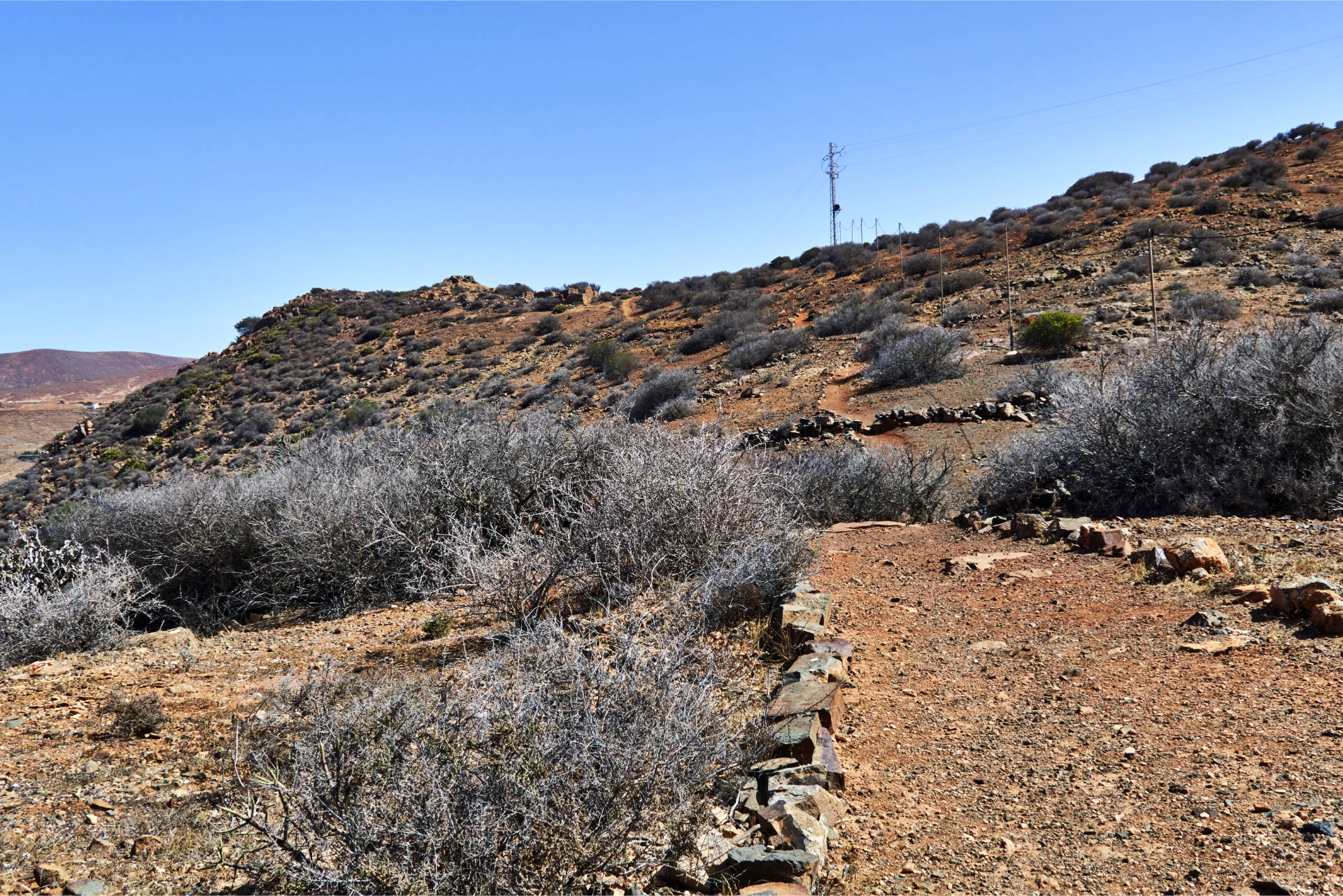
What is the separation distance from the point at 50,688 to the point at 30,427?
195 feet

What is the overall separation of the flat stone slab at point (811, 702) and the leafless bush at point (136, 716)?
11.6 ft

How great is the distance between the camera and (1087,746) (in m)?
3.68

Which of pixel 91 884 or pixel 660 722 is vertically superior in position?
pixel 660 722

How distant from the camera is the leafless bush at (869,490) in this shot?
10.5m

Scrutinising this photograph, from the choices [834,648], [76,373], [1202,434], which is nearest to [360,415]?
[1202,434]

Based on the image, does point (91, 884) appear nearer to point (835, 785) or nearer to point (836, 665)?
point (835, 785)

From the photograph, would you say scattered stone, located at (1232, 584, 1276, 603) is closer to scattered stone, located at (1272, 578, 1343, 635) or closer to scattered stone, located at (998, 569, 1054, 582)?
scattered stone, located at (1272, 578, 1343, 635)

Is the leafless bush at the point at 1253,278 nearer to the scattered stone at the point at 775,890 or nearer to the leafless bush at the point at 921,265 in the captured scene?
the leafless bush at the point at 921,265

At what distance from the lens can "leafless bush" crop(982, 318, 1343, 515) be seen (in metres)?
7.62

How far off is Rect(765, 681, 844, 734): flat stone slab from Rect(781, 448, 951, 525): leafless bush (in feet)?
19.0

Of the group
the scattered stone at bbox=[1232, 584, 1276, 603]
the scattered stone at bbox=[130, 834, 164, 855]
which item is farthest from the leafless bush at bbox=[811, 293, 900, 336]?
the scattered stone at bbox=[130, 834, 164, 855]

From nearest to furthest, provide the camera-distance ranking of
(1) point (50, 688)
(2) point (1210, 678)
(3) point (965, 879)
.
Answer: (3) point (965, 879) < (2) point (1210, 678) < (1) point (50, 688)

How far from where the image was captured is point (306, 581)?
8.61m

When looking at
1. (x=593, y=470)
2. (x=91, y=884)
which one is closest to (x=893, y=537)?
(x=593, y=470)
